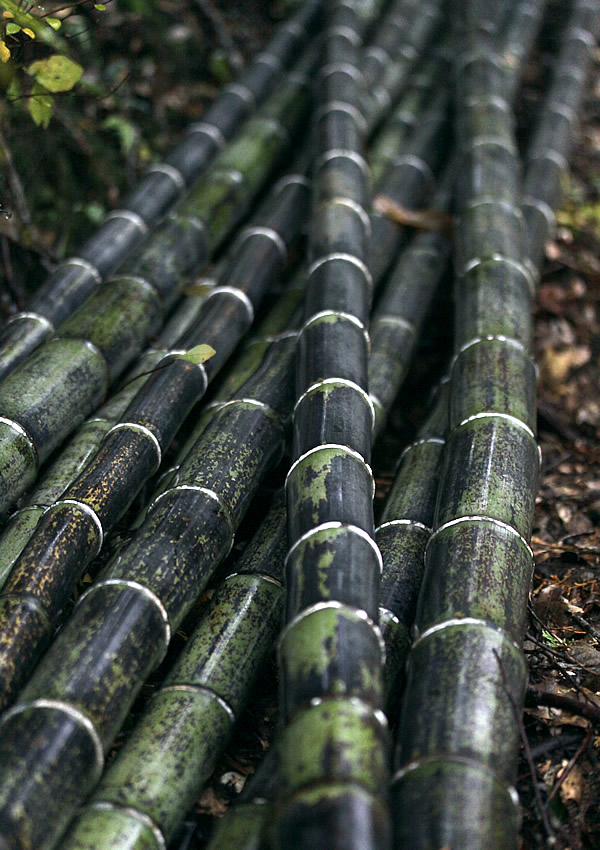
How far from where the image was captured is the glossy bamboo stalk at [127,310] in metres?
3.08

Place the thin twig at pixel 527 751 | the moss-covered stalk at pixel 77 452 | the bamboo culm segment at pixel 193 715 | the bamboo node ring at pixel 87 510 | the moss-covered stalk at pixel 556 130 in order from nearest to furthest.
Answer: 1. the bamboo culm segment at pixel 193 715
2. the thin twig at pixel 527 751
3. the bamboo node ring at pixel 87 510
4. the moss-covered stalk at pixel 77 452
5. the moss-covered stalk at pixel 556 130

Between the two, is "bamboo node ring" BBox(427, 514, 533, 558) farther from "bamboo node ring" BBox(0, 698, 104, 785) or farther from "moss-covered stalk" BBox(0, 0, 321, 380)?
"moss-covered stalk" BBox(0, 0, 321, 380)

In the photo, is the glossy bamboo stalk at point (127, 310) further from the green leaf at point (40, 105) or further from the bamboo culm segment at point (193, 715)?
the bamboo culm segment at point (193, 715)

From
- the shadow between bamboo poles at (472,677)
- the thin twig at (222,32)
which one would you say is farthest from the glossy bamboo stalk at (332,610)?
the thin twig at (222,32)

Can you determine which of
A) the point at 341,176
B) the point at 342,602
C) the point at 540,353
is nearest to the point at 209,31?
the point at 341,176

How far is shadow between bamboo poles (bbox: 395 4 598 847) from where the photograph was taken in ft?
6.57

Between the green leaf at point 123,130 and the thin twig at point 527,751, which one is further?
the green leaf at point 123,130

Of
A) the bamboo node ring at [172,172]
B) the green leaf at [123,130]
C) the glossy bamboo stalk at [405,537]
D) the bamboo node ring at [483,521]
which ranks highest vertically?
the green leaf at [123,130]

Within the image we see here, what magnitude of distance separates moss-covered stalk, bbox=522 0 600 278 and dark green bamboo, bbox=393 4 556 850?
2.27 feet

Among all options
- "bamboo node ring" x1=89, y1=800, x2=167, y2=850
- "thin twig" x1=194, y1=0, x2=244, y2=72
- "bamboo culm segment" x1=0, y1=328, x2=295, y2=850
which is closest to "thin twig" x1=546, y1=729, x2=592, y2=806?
"bamboo node ring" x1=89, y1=800, x2=167, y2=850

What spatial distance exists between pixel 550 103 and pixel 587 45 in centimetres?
118

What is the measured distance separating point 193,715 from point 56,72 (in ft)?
9.22

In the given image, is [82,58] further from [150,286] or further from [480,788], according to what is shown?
[480,788]

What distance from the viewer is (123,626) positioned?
2.36 metres
